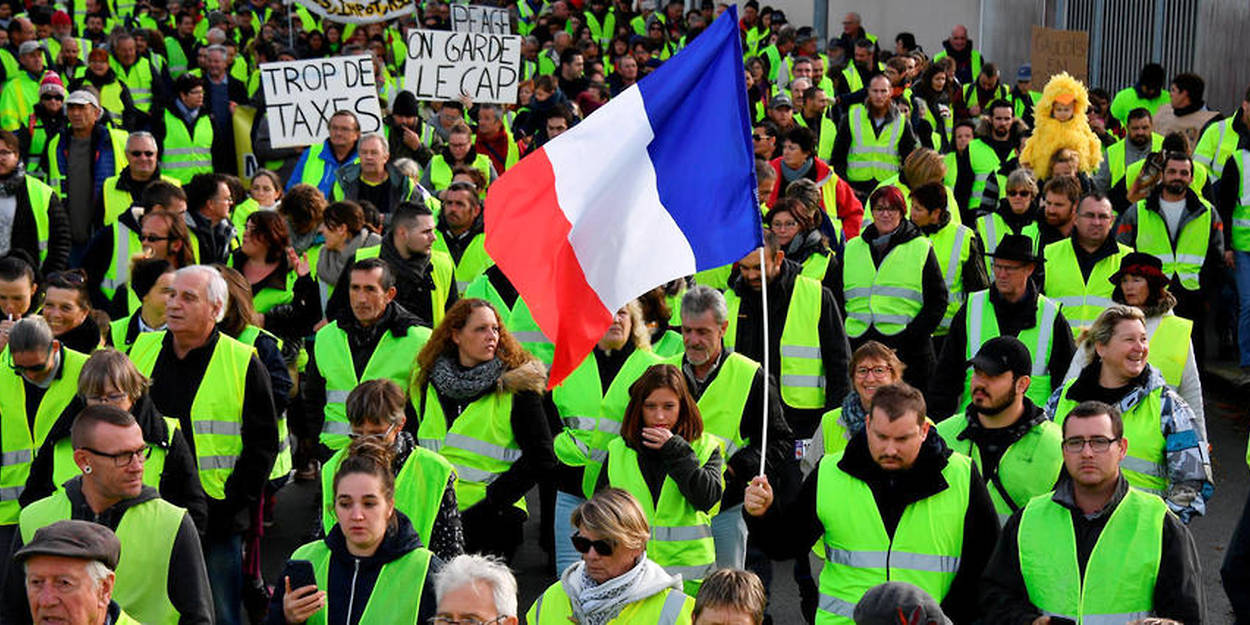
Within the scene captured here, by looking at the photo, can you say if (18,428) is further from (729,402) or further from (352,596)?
(729,402)

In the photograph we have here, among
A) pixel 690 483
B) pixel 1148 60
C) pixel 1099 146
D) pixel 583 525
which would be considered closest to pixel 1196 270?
pixel 1099 146

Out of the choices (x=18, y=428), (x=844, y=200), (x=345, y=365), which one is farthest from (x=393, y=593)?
(x=844, y=200)

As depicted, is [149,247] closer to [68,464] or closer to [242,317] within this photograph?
[242,317]

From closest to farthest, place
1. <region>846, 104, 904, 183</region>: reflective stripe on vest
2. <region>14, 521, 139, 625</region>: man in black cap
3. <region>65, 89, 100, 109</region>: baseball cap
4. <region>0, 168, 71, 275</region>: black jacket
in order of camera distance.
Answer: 1. <region>14, 521, 139, 625</region>: man in black cap
2. <region>0, 168, 71, 275</region>: black jacket
3. <region>65, 89, 100, 109</region>: baseball cap
4. <region>846, 104, 904, 183</region>: reflective stripe on vest

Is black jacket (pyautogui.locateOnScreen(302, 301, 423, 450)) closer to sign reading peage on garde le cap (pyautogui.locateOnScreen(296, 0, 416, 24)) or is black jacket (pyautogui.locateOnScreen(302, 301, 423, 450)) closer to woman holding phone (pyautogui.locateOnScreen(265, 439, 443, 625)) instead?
woman holding phone (pyautogui.locateOnScreen(265, 439, 443, 625))

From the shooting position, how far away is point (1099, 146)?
13.9m

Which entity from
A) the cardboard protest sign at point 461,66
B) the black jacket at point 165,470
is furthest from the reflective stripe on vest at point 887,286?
the cardboard protest sign at point 461,66

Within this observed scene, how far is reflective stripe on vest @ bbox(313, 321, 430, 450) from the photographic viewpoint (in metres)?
8.38

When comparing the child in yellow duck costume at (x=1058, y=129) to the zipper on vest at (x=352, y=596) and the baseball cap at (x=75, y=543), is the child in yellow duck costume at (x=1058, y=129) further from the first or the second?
the baseball cap at (x=75, y=543)

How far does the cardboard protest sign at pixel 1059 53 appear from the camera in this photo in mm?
20172

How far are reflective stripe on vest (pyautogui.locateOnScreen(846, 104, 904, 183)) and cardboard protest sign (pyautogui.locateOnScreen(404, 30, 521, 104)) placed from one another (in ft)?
9.81

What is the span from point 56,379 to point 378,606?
2443 mm

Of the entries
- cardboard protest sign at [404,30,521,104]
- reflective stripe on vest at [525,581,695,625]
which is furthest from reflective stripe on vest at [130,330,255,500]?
cardboard protest sign at [404,30,521,104]

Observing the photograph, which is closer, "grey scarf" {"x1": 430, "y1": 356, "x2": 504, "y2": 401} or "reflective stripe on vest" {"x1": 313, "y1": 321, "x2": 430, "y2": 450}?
"grey scarf" {"x1": 430, "y1": 356, "x2": 504, "y2": 401}
